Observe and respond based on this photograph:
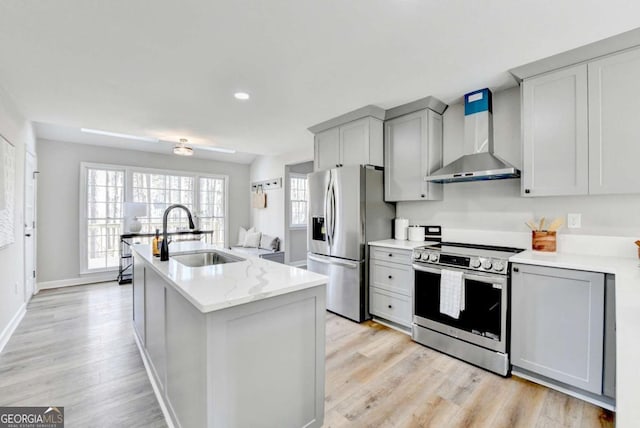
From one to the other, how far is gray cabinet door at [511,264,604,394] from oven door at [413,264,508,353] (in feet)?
0.29

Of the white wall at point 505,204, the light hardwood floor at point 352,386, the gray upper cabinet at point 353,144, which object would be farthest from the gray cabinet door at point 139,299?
the white wall at point 505,204

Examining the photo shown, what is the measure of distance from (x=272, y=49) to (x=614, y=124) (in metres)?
2.52

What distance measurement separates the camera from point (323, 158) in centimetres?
392

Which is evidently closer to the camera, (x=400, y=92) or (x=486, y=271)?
(x=486, y=271)

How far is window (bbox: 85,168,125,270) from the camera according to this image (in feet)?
16.5

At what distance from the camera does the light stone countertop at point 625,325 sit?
28.9 inches

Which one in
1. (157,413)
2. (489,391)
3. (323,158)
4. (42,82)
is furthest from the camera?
(323,158)

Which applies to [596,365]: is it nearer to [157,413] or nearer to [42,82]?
[157,413]

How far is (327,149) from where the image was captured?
152 inches

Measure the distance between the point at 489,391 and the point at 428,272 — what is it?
98 cm

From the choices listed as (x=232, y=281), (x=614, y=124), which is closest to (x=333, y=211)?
(x=232, y=281)

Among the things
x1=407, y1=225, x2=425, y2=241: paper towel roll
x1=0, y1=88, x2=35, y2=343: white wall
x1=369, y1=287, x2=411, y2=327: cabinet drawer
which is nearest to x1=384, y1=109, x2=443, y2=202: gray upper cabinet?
x1=407, y1=225, x2=425, y2=241: paper towel roll

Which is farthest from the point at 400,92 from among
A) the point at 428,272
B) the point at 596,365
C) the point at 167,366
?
the point at 167,366

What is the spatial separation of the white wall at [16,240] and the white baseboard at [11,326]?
0.10ft
